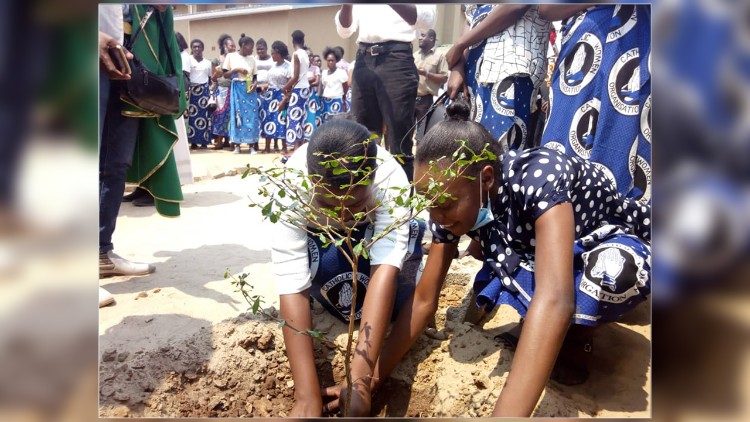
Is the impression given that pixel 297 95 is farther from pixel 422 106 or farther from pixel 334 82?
pixel 422 106

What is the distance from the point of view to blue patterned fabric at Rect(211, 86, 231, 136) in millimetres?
2413

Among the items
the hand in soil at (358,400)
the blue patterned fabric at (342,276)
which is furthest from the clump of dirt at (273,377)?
the hand in soil at (358,400)

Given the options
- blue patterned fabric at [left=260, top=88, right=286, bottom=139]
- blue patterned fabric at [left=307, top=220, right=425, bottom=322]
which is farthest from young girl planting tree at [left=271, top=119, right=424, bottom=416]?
blue patterned fabric at [left=260, top=88, right=286, bottom=139]

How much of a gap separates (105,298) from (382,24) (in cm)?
117

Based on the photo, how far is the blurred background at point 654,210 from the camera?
5.25 ft

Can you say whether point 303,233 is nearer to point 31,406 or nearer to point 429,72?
point 429,72

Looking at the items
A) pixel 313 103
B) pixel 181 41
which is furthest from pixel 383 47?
pixel 181 41

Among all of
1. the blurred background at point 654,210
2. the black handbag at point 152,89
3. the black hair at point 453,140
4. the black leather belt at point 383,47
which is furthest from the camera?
the black handbag at point 152,89

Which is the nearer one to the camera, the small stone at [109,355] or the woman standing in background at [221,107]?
the small stone at [109,355]

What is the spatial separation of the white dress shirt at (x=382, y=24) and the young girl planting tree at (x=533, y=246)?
26 centimetres

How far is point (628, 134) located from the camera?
2117mm

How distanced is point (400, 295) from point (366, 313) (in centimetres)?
34

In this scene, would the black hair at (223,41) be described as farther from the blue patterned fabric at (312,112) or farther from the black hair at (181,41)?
the blue patterned fabric at (312,112)

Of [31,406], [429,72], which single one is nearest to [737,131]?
[429,72]
